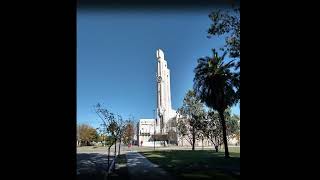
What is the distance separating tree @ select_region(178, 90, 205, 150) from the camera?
30281 mm

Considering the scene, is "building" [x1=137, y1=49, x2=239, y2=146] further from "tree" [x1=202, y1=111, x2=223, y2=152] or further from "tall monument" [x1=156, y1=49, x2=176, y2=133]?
"tree" [x1=202, y1=111, x2=223, y2=152]

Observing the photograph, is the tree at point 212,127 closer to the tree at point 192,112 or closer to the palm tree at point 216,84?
the tree at point 192,112

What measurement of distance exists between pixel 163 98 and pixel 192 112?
26.6 m

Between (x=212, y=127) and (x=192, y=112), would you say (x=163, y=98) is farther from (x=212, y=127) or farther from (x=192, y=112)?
(x=212, y=127)

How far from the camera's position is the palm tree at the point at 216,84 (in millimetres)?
24094

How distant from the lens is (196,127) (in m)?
31.0

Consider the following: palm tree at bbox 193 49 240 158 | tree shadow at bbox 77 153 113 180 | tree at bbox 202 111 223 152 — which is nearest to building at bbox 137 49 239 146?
tree at bbox 202 111 223 152

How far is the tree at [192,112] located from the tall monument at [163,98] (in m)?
21.6

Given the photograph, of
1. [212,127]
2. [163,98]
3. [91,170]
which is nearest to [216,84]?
[212,127]

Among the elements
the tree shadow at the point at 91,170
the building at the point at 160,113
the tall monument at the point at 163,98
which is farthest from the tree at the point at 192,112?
the tall monument at the point at 163,98

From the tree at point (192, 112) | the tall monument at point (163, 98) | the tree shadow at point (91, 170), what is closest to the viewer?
the tree shadow at point (91, 170)

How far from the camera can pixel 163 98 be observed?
58.0 metres
